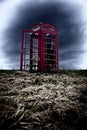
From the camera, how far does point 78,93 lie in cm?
396

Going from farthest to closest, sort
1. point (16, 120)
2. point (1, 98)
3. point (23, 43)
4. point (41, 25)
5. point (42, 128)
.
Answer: point (41, 25), point (23, 43), point (1, 98), point (16, 120), point (42, 128)

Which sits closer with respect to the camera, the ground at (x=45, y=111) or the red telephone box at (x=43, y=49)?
the ground at (x=45, y=111)

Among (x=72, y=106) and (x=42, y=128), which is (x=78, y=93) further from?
(x=42, y=128)

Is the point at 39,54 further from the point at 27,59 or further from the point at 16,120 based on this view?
the point at 16,120

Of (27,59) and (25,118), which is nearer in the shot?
(25,118)

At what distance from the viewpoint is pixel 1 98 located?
3.51 metres

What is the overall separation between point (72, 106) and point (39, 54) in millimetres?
6414

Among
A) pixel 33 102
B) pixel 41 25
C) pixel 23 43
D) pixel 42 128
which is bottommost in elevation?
pixel 42 128

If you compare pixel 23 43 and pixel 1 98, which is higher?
pixel 23 43

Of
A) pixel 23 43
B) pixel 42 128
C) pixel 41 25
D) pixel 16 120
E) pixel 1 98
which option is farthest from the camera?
pixel 41 25

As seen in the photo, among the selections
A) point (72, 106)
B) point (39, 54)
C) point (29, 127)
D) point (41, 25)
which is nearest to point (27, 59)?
point (39, 54)

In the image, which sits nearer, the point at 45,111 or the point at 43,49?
the point at 45,111

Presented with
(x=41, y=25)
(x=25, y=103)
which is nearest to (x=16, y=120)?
(x=25, y=103)

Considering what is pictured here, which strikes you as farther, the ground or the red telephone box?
the red telephone box
